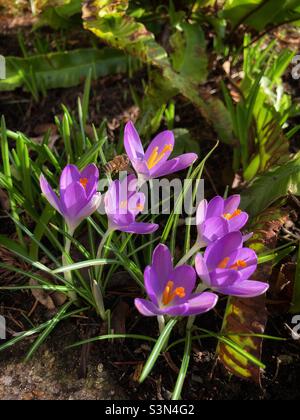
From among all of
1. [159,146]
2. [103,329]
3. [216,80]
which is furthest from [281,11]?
[103,329]

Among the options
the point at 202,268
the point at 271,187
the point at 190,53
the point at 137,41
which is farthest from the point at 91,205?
the point at 190,53

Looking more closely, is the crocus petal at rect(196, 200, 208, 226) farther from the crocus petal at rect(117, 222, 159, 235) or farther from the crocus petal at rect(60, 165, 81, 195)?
the crocus petal at rect(60, 165, 81, 195)

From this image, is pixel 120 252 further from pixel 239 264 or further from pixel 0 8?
pixel 0 8

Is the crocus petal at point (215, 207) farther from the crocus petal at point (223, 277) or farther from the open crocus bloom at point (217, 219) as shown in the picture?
the crocus petal at point (223, 277)

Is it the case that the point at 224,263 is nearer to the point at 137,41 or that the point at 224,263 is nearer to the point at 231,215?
the point at 231,215
